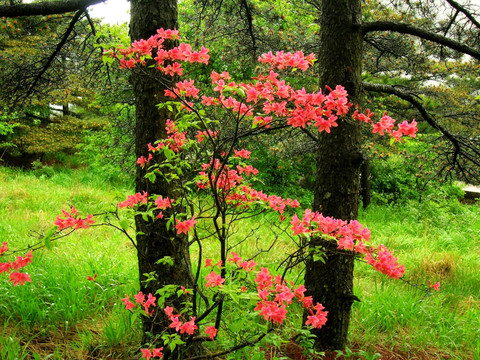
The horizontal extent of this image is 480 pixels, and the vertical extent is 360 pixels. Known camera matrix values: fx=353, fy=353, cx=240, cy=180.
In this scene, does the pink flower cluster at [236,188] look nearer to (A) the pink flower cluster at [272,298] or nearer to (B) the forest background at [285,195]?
(B) the forest background at [285,195]

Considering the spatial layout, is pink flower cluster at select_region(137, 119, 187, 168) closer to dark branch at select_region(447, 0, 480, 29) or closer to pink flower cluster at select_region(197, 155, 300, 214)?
pink flower cluster at select_region(197, 155, 300, 214)

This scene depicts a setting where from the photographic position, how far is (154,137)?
2.51 meters

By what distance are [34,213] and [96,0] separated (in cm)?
432

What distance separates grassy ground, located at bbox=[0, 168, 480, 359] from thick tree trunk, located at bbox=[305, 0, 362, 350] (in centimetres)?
41

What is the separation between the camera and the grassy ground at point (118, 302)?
2873mm

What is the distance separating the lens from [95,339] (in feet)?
9.51

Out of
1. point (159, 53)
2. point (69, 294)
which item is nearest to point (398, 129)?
point (159, 53)

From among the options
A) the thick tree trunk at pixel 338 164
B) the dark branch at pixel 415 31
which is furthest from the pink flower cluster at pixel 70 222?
the dark branch at pixel 415 31

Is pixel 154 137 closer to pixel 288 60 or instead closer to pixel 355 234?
pixel 288 60

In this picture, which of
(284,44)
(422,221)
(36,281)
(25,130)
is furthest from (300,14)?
(25,130)

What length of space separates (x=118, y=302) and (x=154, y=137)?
5.74 feet

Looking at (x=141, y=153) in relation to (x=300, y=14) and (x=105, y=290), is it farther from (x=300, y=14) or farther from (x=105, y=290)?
(x=300, y=14)

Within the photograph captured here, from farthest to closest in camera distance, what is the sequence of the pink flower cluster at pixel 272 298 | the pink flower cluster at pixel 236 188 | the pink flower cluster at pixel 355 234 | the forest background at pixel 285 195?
the forest background at pixel 285 195 < the pink flower cluster at pixel 236 188 < the pink flower cluster at pixel 355 234 < the pink flower cluster at pixel 272 298

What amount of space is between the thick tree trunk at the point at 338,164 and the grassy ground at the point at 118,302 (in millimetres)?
410
